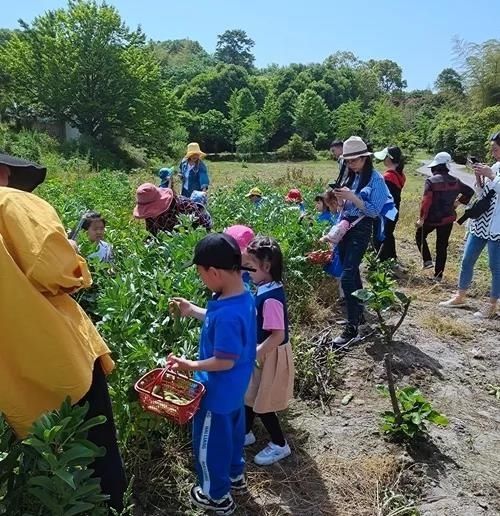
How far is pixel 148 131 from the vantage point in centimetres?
3294

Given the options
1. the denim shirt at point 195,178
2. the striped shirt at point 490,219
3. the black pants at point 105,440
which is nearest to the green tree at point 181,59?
the denim shirt at point 195,178

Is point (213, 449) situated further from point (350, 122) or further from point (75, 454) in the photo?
point (350, 122)

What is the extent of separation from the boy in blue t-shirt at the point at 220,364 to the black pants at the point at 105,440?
0.36 metres

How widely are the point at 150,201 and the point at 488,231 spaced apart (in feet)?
10.1

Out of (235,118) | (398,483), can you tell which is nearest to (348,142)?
(398,483)

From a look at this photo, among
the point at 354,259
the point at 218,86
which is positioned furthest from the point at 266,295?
the point at 218,86

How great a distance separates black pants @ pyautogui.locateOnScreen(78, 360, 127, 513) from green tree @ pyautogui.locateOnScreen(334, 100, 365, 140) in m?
42.8

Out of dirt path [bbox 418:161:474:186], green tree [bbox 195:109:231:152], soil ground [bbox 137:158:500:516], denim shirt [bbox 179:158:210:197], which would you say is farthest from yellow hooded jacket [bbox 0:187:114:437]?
green tree [bbox 195:109:231:152]

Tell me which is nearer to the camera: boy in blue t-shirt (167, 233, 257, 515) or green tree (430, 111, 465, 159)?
boy in blue t-shirt (167, 233, 257, 515)

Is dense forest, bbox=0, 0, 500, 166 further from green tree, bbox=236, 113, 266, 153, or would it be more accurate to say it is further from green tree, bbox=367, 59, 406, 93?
green tree, bbox=367, 59, 406, 93

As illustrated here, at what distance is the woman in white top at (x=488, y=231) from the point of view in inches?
194

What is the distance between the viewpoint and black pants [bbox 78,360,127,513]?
6.26 ft

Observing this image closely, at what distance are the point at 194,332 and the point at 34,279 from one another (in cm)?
134

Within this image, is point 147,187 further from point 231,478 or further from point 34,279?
point 34,279
